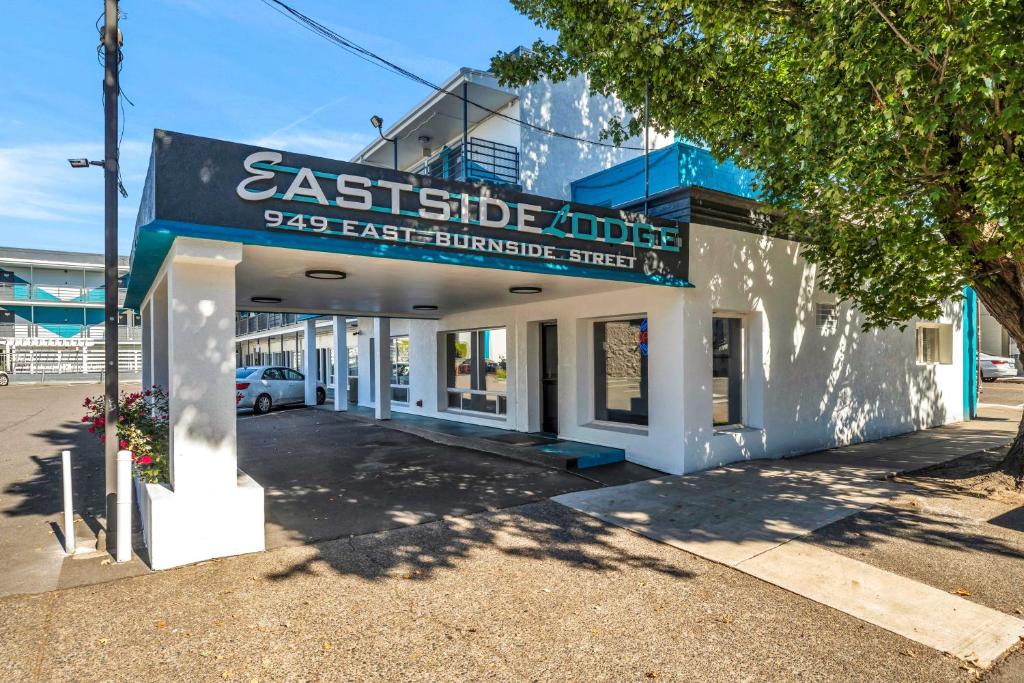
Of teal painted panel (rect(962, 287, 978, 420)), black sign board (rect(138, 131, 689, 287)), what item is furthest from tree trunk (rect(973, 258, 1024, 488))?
teal painted panel (rect(962, 287, 978, 420))

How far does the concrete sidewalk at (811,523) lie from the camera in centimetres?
396

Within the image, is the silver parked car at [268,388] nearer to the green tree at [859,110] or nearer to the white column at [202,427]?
the green tree at [859,110]

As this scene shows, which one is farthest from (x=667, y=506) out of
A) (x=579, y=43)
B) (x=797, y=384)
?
(x=579, y=43)

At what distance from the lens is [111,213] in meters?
5.70

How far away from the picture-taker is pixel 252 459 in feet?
32.9

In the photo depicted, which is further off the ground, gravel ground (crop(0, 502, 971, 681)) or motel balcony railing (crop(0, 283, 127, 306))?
motel balcony railing (crop(0, 283, 127, 306))

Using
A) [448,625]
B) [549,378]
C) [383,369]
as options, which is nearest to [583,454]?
[549,378]

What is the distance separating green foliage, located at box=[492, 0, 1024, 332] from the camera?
212 inches

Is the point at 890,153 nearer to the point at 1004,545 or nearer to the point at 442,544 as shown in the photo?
the point at 1004,545

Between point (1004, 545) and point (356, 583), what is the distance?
5.89m

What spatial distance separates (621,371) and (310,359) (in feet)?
41.5

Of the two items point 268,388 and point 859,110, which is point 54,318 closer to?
point 268,388

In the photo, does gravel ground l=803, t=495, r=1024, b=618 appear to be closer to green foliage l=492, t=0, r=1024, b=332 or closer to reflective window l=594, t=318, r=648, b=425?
green foliage l=492, t=0, r=1024, b=332

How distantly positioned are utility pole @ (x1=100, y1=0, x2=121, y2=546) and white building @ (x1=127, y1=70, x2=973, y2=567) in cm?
35
